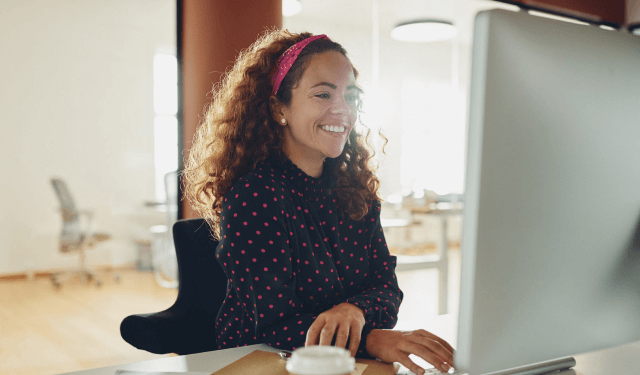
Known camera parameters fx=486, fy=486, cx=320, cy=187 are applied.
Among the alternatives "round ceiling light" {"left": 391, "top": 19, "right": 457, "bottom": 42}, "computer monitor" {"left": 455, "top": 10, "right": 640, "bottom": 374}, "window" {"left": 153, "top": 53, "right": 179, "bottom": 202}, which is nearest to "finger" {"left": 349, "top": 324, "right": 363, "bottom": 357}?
"computer monitor" {"left": 455, "top": 10, "right": 640, "bottom": 374}

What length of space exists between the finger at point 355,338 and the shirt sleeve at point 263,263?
0.11 m

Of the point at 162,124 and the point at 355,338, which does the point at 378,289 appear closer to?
the point at 355,338

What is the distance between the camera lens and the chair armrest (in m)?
1.15

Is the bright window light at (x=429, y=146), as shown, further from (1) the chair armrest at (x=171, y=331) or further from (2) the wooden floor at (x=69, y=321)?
(1) the chair armrest at (x=171, y=331)

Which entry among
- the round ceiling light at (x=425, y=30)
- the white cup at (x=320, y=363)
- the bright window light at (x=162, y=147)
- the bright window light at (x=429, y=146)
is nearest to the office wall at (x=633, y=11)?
the round ceiling light at (x=425, y=30)

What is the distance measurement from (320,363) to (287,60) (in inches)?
34.8

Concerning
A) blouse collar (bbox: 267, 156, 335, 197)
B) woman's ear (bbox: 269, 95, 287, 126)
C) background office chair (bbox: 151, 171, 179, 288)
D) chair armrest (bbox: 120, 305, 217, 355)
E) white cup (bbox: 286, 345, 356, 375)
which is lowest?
background office chair (bbox: 151, 171, 179, 288)

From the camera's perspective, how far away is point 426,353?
27.6 inches

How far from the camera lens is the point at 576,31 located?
1.59 feet

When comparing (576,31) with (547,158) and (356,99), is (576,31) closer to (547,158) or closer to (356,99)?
(547,158)

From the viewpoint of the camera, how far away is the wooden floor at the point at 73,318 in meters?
2.87

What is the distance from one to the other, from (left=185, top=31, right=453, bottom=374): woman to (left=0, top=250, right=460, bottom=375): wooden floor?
5.50 ft

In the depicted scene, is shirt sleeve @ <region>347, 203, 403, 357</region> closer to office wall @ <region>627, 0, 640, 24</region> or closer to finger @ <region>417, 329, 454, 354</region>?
finger @ <region>417, 329, 454, 354</region>

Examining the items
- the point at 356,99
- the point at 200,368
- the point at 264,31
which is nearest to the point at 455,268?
the point at 264,31
